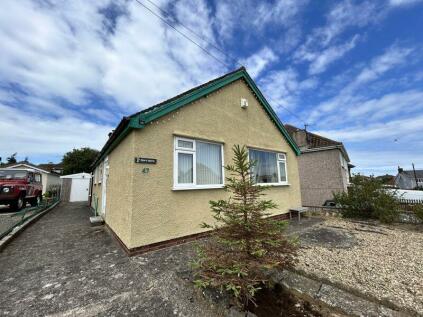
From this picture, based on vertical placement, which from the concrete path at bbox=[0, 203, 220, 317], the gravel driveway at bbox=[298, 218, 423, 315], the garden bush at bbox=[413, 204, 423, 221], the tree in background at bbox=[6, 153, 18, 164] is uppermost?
the tree in background at bbox=[6, 153, 18, 164]

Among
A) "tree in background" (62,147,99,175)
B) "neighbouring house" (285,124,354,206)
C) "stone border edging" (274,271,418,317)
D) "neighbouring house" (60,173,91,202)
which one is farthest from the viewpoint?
"tree in background" (62,147,99,175)

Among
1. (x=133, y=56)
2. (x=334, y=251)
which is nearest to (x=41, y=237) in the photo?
(x=133, y=56)

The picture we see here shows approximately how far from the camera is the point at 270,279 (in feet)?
10.3

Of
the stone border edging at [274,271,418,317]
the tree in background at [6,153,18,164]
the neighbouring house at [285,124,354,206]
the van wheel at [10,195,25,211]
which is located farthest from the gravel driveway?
the tree in background at [6,153,18,164]

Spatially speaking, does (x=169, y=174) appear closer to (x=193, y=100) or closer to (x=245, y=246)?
(x=193, y=100)

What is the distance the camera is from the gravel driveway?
2883mm

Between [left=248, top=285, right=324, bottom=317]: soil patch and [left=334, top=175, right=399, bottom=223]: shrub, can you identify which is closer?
[left=248, top=285, right=324, bottom=317]: soil patch

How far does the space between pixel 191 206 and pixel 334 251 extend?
382 centimetres

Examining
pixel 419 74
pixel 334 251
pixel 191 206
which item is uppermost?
pixel 419 74

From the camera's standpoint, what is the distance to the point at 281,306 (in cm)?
261

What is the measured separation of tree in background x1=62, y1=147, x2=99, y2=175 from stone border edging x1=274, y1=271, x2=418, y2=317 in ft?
132

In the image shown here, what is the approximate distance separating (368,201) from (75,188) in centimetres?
2752

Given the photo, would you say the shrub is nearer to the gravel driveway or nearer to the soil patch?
the gravel driveway

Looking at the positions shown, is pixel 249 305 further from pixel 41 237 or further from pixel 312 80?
pixel 312 80
